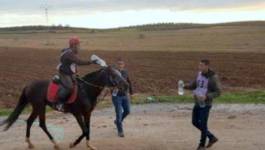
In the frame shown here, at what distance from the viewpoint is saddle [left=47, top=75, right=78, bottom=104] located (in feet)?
48.8

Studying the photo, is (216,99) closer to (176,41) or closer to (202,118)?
(202,118)

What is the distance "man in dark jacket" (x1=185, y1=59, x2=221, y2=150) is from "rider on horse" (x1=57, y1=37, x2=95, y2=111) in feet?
8.68

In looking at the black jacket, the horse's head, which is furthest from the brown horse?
the black jacket

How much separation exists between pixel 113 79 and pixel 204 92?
7.41ft

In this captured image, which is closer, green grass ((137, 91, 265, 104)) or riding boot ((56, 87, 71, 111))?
riding boot ((56, 87, 71, 111))

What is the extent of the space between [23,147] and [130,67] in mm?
28243

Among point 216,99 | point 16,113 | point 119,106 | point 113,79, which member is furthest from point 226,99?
point 16,113

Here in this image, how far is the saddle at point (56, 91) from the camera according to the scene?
14.9 meters

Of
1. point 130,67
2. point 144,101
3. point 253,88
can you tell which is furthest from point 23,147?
point 130,67

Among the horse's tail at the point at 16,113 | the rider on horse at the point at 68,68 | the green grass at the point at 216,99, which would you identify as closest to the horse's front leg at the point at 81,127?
the rider on horse at the point at 68,68

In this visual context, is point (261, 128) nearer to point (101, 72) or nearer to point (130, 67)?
point (101, 72)

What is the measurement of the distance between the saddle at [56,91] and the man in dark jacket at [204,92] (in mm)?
2616

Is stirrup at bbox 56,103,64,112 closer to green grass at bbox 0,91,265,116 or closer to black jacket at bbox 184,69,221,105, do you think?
black jacket at bbox 184,69,221,105

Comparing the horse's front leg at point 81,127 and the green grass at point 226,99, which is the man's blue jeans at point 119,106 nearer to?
the horse's front leg at point 81,127
